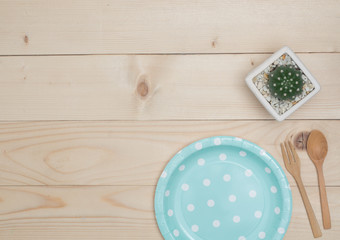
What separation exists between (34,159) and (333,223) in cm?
65

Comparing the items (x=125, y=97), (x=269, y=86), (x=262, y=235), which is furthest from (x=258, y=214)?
(x=125, y=97)

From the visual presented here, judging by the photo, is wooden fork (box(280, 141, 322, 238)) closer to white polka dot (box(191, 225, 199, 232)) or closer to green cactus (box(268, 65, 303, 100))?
green cactus (box(268, 65, 303, 100))

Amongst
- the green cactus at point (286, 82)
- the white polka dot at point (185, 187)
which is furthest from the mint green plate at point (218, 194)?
the green cactus at point (286, 82)

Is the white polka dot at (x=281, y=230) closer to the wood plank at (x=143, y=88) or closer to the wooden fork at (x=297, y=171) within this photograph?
the wooden fork at (x=297, y=171)

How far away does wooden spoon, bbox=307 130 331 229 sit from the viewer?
2.25 ft

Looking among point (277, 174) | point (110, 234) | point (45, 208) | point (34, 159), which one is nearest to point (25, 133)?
point (34, 159)

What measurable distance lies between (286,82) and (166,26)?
0.28 m

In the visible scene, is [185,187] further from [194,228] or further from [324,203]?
[324,203]

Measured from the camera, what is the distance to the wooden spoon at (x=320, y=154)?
69 centimetres

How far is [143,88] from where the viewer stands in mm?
720

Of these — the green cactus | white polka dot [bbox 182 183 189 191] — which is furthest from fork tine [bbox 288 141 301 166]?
white polka dot [bbox 182 183 189 191]

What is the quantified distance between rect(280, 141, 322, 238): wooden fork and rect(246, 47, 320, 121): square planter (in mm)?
78

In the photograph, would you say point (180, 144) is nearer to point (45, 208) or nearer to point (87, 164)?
point (87, 164)

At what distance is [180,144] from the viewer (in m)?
0.71
